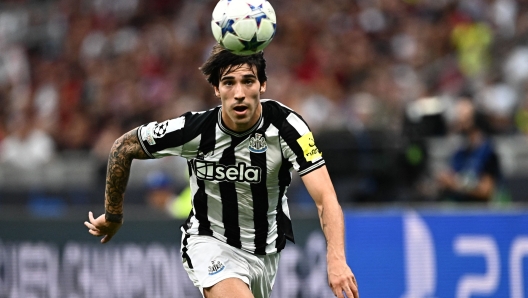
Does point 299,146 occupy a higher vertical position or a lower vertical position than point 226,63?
lower

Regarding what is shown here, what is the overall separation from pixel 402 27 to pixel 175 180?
4178 millimetres

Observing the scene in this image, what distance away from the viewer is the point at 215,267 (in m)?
5.68

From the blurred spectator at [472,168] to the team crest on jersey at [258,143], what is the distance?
4.20 meters

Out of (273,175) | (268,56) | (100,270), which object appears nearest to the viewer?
(273,175)

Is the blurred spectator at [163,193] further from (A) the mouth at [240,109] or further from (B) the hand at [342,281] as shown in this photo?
(B) the hand at [342,281]

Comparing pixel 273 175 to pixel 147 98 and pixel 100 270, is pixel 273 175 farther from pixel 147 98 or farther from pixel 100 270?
pixel 147 98

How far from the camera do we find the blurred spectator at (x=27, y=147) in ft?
45.7

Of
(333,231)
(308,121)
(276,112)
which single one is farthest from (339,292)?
(308,121)

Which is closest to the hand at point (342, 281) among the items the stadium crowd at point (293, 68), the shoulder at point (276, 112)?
the shoulder at point (276, 112)

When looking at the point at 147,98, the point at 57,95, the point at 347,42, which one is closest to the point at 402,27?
the point at 347,42

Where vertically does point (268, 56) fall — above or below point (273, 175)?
above

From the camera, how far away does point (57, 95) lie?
15594 millimetres

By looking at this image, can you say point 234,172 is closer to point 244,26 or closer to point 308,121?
point 244,26

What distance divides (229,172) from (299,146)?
0.47m
